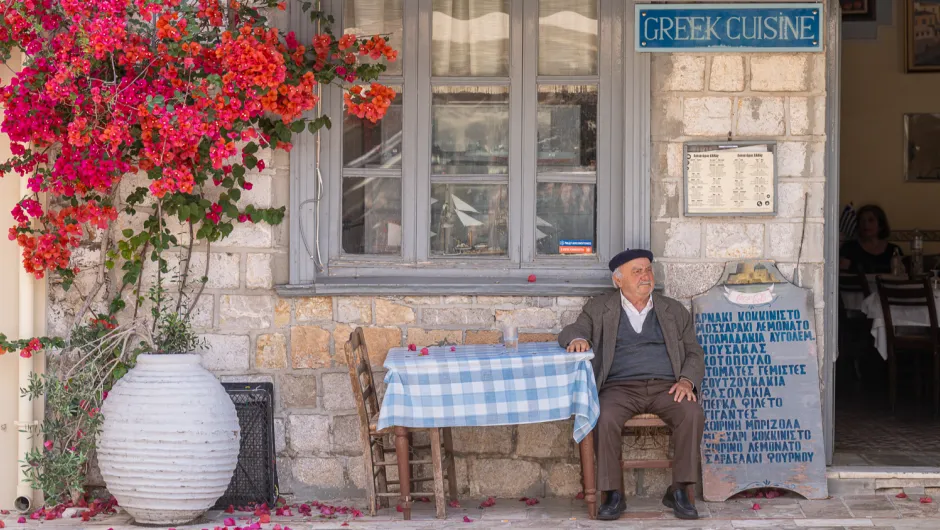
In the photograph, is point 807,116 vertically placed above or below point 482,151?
above

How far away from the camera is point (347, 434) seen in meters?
6.02

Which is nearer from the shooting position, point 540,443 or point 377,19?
point 540,443

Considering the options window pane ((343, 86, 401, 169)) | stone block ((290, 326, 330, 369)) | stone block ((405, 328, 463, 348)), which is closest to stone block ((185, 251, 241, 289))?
stone block ((290, 326, 330, 369))

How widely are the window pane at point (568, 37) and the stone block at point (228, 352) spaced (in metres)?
2.04

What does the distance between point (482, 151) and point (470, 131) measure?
12 cm

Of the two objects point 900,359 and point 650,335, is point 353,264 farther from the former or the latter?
point 900,359

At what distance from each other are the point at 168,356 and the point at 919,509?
11.7 feet

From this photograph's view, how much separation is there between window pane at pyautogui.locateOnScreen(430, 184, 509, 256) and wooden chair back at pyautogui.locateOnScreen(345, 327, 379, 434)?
2.29ft

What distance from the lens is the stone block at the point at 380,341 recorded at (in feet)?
19.7

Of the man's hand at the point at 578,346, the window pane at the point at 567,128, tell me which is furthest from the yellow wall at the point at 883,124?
the man's hand at the point at 578,346

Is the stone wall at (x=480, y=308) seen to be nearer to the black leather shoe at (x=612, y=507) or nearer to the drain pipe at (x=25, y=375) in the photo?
the drain pipe at (x=25, y=375)

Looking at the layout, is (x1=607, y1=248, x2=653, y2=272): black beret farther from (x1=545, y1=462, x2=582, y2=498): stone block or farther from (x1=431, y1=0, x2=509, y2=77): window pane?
(x1=431, y1=0, x2=509, y2=77): window pane

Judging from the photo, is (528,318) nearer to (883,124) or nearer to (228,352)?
(228,352)

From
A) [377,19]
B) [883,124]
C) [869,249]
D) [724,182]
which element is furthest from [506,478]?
[883,124]
